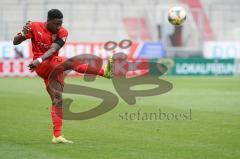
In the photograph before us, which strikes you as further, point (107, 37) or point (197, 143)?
point (107, 37)

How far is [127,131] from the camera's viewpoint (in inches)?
509

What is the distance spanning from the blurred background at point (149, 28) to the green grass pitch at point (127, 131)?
51.8 ft

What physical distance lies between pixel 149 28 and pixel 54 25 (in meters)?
32.0

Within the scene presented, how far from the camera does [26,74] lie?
34.1 meters

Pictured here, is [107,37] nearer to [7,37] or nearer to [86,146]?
[7,37]

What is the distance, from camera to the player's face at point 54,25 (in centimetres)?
1093

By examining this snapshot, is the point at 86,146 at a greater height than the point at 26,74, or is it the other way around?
the point at 86,146

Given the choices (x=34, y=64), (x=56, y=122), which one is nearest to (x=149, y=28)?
(x=56, y=122)

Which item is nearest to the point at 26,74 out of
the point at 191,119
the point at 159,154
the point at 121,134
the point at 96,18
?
the point at 96,18

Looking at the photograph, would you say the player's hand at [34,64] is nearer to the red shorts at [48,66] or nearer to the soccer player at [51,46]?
the soccer player at [51,46]

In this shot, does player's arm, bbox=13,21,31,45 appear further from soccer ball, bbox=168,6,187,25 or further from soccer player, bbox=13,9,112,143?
soccer ball, bbox=168,6,187,25

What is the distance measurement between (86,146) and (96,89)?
537 inches

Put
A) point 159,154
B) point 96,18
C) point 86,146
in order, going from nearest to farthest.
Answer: point 159,154 → point 86,146 → point 96,18

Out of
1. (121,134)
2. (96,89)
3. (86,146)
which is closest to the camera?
(86,146)
